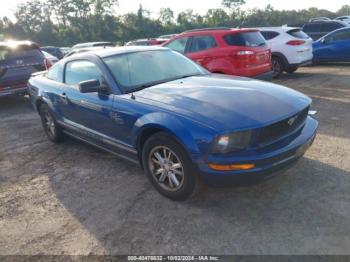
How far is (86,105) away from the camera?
4.64 m

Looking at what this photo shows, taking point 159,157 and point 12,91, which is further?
point 12,91

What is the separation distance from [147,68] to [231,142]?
6.09ft

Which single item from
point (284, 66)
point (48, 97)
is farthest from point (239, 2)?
point (48, 97)

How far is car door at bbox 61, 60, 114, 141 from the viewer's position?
14.2 ft

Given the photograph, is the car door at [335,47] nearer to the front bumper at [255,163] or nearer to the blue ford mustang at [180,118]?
the blue ford mustang at [180,118]

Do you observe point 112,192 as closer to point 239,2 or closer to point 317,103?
point 317,103

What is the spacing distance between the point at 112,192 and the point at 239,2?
338 ft

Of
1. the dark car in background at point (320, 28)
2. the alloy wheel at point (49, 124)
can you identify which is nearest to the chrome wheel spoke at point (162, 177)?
the alloy wheel at point (49, 124)

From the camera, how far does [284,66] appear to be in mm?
11094

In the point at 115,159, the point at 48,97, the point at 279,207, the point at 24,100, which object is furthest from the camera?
the point at 24,100

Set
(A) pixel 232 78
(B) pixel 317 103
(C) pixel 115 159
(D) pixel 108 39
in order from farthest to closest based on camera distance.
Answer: (D) pixel 108 39 < (B) pixel 317 103 < (C) pixel 115 159 < (A) pixel 232 78

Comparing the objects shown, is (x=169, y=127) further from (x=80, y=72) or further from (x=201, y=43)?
(x=201, y=43)

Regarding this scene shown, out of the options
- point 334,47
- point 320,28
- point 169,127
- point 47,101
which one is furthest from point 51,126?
point 320,28

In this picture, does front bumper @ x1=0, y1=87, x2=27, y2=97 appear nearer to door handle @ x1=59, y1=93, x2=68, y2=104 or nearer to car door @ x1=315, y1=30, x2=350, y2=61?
door handle @ x1=59, y1=93, x2=68, y2=104
